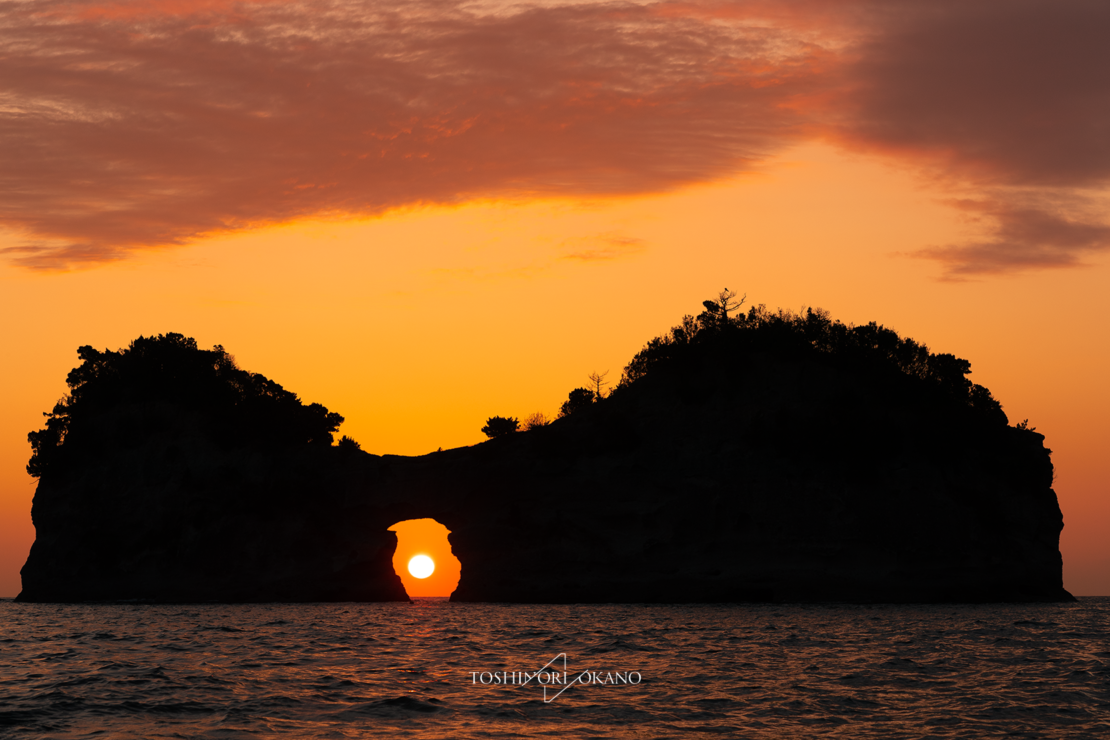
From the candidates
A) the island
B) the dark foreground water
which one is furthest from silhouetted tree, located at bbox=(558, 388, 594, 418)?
the dark foreground water

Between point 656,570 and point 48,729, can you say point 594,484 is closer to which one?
point 656,570

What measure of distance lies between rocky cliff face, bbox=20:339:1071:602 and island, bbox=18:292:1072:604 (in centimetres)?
17

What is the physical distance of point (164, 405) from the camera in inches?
3676

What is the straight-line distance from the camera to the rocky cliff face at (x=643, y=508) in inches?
2916

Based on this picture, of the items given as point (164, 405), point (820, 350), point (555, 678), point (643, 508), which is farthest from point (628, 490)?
point (555, 678)

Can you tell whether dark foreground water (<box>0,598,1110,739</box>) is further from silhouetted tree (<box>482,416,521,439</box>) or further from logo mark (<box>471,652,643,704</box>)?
silhouetted tree (<box>482,416,521,439</box>)

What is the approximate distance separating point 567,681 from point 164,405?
7622cm

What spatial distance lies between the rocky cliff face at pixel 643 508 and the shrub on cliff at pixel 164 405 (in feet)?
7.89

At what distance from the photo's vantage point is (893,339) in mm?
88625

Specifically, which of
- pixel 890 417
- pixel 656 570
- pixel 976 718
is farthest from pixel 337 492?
pixel 976 718

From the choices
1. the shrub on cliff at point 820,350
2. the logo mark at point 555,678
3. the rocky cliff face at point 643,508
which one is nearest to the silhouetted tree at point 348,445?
the rocky cliff face at point 643,508

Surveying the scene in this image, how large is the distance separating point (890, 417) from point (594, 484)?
2409 cm

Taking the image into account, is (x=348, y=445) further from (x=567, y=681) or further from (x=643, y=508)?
(x=567, y=681)

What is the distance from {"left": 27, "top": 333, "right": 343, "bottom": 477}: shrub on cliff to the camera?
91688 millimetres
